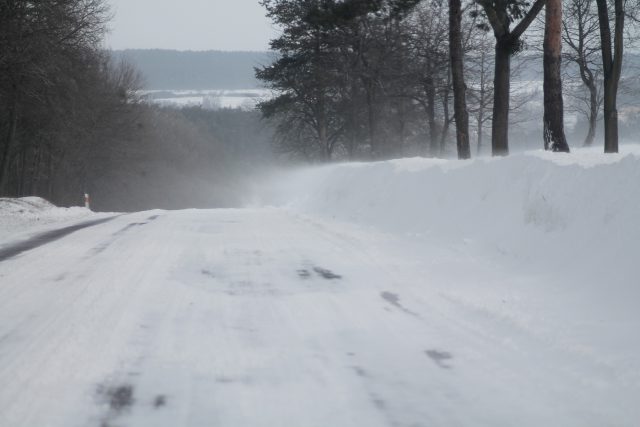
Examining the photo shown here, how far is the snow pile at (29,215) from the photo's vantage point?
13.7m

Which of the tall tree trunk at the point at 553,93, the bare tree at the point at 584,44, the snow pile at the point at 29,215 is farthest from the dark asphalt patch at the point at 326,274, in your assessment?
the bare tree at the point at 584,44

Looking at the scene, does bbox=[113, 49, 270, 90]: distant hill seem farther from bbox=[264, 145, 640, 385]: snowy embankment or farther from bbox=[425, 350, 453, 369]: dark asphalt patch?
bbox=[425, 350, 453, 369]: dark asphalt patch

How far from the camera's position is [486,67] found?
125 ft

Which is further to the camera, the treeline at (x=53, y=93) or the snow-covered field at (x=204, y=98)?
Answer: the snow-covered field at (x=204, y=98)

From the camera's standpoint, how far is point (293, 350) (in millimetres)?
4211

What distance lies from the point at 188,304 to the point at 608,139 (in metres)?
17.7

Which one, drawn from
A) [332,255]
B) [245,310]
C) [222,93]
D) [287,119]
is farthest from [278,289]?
A: [222,93]

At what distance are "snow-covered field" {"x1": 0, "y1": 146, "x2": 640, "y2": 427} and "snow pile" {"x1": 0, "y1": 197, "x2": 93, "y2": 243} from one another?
491 centimetres

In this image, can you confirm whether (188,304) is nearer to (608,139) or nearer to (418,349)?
(418,349)

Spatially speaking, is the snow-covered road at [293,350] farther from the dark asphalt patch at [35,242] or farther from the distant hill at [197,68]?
the distant hill at [197,68]

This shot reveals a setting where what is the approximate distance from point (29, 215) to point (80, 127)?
15.7m

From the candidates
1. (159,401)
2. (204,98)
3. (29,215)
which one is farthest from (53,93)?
(204,98)

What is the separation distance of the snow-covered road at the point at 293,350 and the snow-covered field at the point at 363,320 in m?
0.02

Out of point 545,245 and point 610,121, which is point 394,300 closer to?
point 545,245
